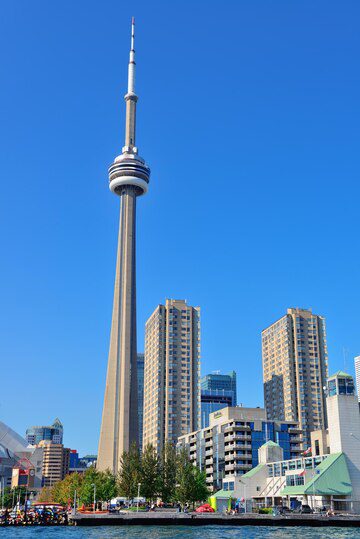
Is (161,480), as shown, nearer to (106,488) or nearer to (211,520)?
(106,488)

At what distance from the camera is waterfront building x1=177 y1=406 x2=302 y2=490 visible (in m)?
170

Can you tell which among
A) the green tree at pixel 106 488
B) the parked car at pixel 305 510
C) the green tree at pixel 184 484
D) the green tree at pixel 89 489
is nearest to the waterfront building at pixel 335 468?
the parked car at pixel 305 510

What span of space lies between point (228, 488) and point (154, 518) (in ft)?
153

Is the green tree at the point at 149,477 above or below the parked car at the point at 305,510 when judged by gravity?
above

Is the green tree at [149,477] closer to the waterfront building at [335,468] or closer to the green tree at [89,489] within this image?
the green tree at [89,489]

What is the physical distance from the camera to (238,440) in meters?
171

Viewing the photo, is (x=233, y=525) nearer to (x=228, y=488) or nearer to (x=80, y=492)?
(x=228, y=488)

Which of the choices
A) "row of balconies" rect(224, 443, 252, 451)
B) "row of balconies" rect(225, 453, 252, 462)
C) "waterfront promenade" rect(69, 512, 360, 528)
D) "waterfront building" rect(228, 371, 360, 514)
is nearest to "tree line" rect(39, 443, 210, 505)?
"waterfront building" rect(228, 371, 360, 514)

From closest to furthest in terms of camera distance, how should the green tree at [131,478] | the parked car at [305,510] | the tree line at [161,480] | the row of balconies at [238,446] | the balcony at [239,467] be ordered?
the parked car at [305,510] → the tree line at [161,480] → the green tree at [131,478] → the balcony at [239,467] → the row of balconies at [238,446]

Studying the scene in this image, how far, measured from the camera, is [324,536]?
253 ft

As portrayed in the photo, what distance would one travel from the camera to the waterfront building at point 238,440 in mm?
169875

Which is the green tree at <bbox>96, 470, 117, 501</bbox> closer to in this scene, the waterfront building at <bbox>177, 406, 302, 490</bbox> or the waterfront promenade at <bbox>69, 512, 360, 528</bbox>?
the waterfront building at <bbox>177, 406, 302, 490</bbox>

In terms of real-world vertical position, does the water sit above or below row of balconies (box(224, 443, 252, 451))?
below

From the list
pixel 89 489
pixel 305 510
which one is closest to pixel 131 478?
pixel 89 489
